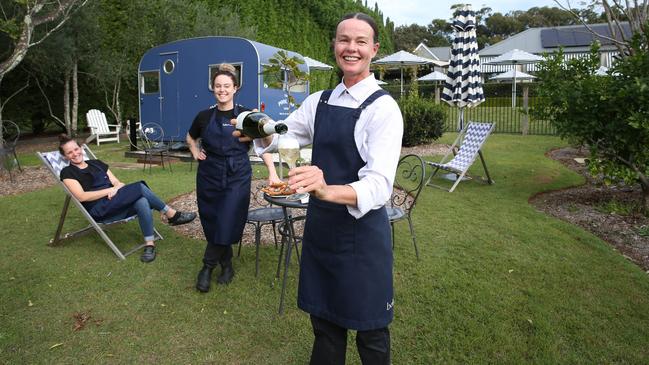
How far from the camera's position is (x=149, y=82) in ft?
Answer: 37.4

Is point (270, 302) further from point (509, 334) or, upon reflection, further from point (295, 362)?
point (509, 334)

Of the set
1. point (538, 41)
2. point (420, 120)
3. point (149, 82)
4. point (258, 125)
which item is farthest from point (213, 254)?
point (538, 41)

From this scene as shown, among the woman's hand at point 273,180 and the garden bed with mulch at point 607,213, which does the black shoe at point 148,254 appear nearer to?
the woman's hand at point 273,180

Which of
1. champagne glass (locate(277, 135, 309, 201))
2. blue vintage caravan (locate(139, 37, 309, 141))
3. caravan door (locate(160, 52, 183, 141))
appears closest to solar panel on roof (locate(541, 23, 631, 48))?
blue vintage caravan (locate(139, 37, 309, 141))

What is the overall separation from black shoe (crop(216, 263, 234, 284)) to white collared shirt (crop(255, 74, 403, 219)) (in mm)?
2243

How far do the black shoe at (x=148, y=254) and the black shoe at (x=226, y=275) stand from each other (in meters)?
0.86

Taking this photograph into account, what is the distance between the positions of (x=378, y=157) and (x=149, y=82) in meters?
11.0

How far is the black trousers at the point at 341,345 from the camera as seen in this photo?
6.31ft

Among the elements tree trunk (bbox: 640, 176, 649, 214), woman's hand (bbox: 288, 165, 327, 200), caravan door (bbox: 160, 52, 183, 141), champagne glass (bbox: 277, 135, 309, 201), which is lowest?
tree trunk (bbox: 640, 176, 649, 214)

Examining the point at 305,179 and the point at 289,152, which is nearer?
the point at 305,179

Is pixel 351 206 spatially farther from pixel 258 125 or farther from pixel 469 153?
pixel 469 153

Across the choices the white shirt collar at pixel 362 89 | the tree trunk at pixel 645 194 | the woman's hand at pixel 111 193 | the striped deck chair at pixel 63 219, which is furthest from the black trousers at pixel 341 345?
the tree trunk at pixel 645 194

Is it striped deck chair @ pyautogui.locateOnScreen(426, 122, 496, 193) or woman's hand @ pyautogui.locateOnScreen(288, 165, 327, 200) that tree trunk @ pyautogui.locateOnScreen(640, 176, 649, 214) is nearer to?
striped deck chair @ pyautogui.locateOnScreen(426, 122, 496, 193)

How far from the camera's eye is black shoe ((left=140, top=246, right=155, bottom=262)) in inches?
165
